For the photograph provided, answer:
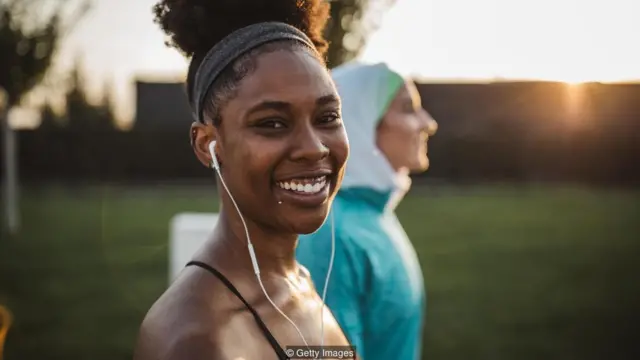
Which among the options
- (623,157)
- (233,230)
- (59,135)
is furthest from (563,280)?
(59,135)

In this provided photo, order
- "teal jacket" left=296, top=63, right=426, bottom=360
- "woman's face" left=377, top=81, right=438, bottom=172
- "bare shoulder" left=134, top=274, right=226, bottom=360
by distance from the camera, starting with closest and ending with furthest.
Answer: "bare shoulder" left=134, top=274, right=226, bottom=360
"teal jacket" left=296, top=63, right=426, bottom=360
"woman's face" left=377, top=81, right=438, bottom=172

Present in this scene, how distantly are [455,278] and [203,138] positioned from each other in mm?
8052

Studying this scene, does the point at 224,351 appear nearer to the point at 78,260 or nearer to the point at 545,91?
the point at 78,260

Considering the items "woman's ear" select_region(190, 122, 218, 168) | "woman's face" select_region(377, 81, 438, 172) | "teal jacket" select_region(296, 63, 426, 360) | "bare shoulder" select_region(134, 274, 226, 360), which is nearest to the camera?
"bare shoulder" select_region(134, 274, 226, 360)

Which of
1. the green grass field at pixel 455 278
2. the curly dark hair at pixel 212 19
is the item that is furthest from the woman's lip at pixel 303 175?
the green grass field at pixel 455 278

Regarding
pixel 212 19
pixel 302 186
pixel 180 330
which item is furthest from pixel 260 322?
pixel 212 19

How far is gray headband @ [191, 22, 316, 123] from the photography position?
1649mm

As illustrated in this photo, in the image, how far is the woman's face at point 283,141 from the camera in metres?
1.58

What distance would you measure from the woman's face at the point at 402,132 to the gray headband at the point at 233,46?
143 cm

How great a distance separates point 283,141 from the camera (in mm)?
1577

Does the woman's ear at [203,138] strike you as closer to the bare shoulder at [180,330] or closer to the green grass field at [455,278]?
the bare shoulder at [180,330]

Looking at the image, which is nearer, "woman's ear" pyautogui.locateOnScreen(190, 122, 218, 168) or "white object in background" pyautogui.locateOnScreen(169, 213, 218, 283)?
"woman's ear" pyautogui.locateOnScreen(190, 122, 218, 168)

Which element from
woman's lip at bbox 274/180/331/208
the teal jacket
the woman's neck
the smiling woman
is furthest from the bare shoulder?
the teal jacket

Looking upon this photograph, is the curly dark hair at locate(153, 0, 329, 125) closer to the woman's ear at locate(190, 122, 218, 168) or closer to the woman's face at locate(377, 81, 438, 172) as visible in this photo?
the woman's ear at locate(190, 122, 218, 168)
